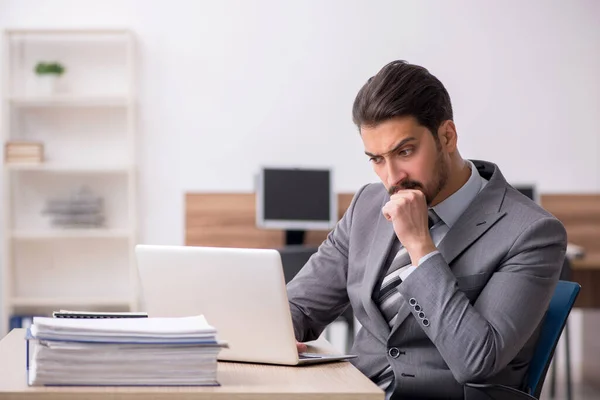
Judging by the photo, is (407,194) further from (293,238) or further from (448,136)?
(293,238)

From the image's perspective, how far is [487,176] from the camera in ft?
6.18

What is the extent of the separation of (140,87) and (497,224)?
12.4 feet

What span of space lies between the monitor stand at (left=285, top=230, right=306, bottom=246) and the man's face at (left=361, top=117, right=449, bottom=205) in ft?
10.0

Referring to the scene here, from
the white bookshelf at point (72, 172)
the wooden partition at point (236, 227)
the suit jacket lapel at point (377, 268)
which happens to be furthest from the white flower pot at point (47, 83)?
the suit jacket lapel at point (377, 268)

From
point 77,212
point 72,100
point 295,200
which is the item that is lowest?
point 77,212

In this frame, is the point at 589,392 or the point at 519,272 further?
the point at 589,392

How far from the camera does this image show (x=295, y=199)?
15.7 feet

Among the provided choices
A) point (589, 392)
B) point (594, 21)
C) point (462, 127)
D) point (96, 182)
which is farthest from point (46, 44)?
point (589, 392)

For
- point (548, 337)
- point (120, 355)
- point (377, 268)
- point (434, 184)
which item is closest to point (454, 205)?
point (434, 184)

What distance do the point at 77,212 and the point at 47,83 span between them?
29.9 inches

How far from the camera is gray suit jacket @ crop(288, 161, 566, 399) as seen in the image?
1.56m

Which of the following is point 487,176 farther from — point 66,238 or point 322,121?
point 66,238

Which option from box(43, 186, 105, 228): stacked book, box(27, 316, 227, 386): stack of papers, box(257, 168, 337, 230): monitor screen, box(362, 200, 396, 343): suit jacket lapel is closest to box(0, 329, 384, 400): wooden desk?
box(27, 316, 227, 386): stack of papers

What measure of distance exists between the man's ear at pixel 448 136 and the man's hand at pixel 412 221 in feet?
0.42
